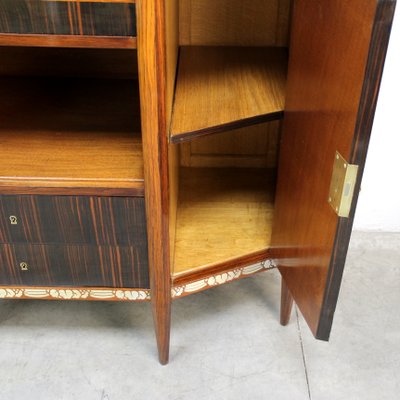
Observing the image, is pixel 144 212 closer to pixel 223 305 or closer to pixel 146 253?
pixel 146 253

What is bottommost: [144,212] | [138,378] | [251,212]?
[138,378]

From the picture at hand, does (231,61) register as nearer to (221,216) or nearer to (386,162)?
(221,216)

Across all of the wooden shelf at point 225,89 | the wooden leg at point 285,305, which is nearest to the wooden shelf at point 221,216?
the wooden leg at point 285,305

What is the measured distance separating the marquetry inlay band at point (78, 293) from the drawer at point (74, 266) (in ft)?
0.04

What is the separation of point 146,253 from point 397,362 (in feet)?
1.82

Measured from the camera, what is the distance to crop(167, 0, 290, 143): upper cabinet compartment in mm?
876

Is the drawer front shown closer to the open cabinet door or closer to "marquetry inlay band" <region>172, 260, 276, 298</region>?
the open cabinet door

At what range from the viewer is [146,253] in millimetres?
892

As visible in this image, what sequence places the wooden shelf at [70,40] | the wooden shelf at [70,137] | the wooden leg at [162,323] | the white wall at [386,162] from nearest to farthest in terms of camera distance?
the wooden shelf at [70,40], the wooden shelf at [70,137], the wooden leg at [162,323], the white wall at [386,162]

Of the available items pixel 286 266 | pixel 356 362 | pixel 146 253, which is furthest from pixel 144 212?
pixel 356 362

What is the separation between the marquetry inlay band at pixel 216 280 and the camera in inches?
37.3

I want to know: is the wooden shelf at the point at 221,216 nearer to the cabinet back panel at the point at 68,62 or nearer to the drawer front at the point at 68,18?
the cabinet back panel at the point at 68,62

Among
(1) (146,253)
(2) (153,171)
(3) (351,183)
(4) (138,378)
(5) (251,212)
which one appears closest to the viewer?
(3) (351,183)

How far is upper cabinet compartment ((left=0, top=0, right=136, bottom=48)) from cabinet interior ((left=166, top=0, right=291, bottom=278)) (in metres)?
0.17
